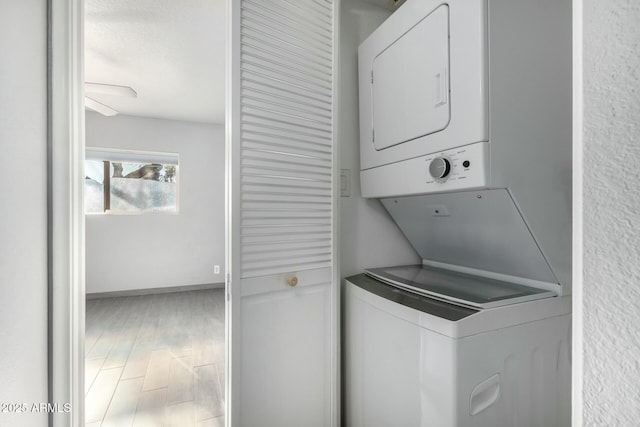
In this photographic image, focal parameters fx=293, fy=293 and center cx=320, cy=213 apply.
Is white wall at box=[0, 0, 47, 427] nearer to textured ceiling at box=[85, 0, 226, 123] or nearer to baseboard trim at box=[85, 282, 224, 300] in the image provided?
textured ceiling at box=[85, 0, 226, 123]

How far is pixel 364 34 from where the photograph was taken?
1.69 m

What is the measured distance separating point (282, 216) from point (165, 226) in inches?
151

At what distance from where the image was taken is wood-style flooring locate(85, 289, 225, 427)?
1.81m

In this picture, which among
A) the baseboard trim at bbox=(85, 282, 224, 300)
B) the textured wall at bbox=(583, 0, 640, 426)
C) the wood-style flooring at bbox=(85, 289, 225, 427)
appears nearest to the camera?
the textured wall at bbox=(583, 0, 640, 426)

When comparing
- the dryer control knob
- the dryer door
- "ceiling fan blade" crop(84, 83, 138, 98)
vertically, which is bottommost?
the dryer control knob

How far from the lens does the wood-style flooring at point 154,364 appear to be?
1807 mm

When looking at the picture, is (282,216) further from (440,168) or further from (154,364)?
(154,364)

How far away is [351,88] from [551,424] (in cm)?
172

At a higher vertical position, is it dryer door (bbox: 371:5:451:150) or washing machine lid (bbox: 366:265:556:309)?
dryer door (bbox: 371:5:451:150)

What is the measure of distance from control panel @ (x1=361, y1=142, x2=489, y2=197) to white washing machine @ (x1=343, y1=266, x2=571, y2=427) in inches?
16.0

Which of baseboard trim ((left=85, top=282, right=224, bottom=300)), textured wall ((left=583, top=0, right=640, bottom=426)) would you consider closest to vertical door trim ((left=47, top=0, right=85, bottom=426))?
textured wall ((left=583, top=0, right=640, bottom=426))

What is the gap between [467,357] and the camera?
3.00 ft

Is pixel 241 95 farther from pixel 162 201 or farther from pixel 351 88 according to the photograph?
pixel 162 201

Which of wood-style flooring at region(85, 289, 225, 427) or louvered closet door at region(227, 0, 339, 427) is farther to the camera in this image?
wood-style flooring at region(85, 289, 225, 427)
